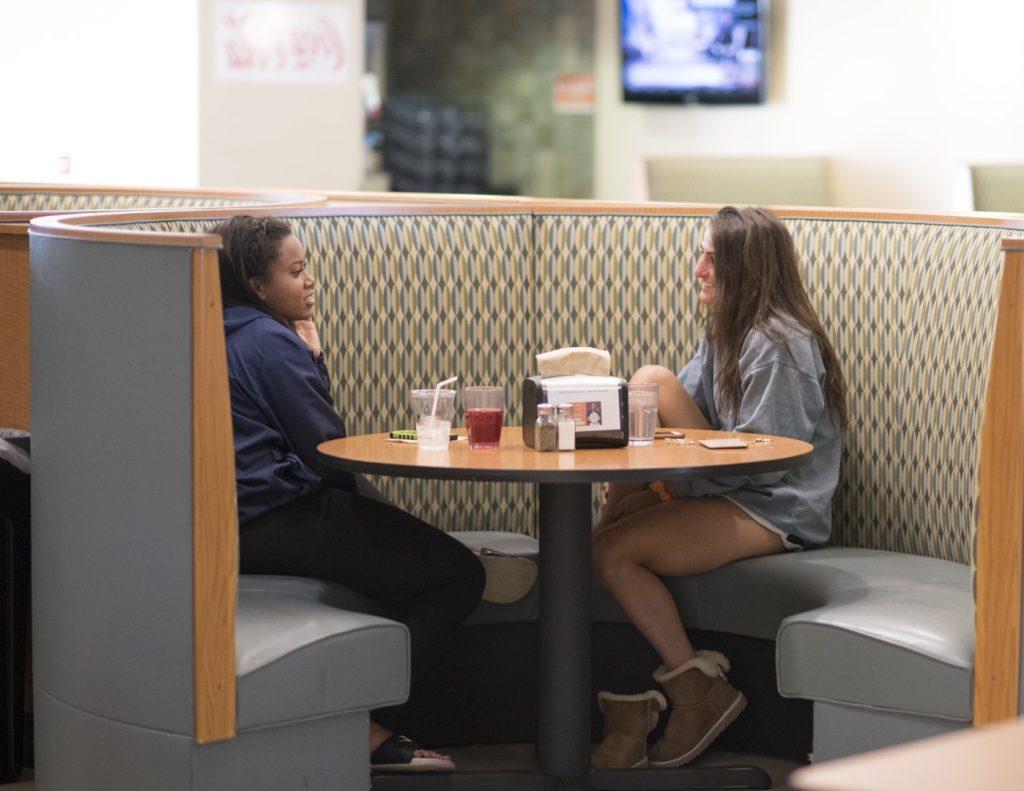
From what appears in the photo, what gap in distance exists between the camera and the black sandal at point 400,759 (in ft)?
10.9

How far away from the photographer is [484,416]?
10.5 ft

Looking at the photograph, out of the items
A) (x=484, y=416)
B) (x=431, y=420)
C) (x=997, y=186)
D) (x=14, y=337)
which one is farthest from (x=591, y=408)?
(x=997, y=186)

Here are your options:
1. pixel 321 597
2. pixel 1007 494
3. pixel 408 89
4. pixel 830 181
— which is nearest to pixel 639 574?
pixel 321 597

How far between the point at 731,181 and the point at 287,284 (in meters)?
6.06

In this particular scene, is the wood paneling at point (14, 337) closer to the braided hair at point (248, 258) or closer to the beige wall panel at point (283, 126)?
the braided hair at point (248, 258)

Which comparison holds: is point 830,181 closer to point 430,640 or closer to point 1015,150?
point 1015,150

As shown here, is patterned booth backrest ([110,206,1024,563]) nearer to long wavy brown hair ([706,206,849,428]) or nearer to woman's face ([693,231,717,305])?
long wavy brown hair ([706,206,849,428])

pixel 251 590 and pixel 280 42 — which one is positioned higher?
pixel 280 42

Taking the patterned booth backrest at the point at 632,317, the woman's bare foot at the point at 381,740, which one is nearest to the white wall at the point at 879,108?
the patterned booth backrest at the point at 632,317

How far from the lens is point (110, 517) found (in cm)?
286

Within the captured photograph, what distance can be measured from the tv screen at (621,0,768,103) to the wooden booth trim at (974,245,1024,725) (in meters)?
7.70

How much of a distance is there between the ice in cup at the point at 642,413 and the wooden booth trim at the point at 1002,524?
28.6 inches

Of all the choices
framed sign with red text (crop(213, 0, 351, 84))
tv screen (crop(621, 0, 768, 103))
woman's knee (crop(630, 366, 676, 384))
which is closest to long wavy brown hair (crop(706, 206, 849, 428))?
woman's knee (crop(630, 366, 676, 384))

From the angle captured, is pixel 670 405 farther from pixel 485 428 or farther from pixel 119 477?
pixel 119 477
